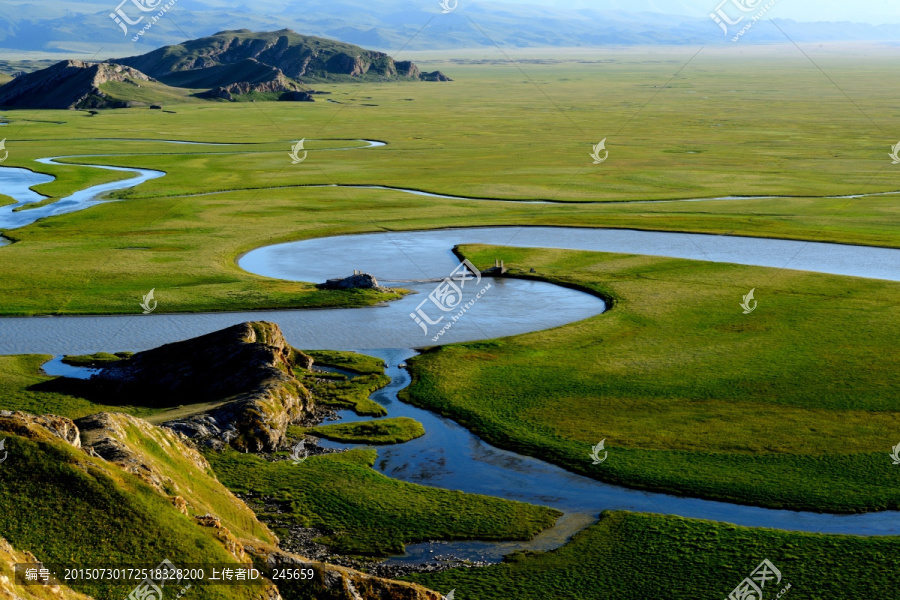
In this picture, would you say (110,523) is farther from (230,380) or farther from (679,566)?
(230,380)

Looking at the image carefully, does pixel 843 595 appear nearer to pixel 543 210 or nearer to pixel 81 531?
pixel 81 531

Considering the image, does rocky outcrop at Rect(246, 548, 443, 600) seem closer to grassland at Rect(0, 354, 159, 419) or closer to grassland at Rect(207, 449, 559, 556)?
grassland at Rect(207, 449, 559, 556)

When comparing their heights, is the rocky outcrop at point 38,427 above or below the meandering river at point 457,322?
above

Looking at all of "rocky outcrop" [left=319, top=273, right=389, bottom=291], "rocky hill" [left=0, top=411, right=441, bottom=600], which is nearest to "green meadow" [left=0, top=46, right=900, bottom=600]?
"rocky hill" [left=0, top=411, right=441, bottom=600]

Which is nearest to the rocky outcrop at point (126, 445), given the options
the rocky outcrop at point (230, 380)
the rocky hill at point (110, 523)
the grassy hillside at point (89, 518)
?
the rocky hill at point (110, 523)

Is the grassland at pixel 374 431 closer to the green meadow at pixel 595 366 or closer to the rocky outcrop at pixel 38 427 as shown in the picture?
the green meadow at pixel 595 366

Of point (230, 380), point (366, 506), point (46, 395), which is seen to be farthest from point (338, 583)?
point (46, 395)

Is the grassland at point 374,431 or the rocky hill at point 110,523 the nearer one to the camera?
the rocky hill at point 110,523
